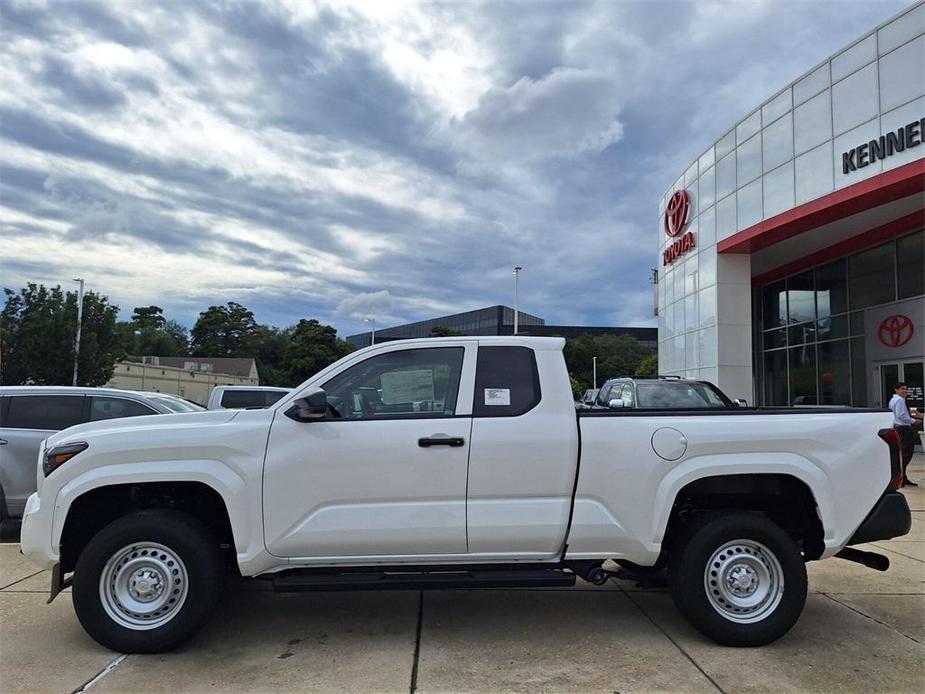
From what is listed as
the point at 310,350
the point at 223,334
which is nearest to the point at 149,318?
the point at 223,334

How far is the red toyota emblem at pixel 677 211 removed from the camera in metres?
23.8

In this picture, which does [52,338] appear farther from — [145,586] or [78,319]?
[145,586]

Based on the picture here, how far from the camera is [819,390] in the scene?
22062 mm

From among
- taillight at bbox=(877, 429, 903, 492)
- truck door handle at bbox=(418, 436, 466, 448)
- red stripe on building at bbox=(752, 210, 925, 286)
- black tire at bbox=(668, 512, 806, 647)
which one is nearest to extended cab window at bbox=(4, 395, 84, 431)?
truck door handle at bbox=(418, 436, 466, 448)

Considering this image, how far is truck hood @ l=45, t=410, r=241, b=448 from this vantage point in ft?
14.1

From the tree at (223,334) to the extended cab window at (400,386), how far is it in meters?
112

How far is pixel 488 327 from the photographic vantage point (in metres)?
79.4

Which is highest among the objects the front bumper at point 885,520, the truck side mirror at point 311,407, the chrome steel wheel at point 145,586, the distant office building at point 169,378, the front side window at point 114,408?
the distant office building at point 169,378

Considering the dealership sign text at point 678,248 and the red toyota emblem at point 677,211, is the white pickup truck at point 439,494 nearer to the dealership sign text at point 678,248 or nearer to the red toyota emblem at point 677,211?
the dealership sign text at point 678,248

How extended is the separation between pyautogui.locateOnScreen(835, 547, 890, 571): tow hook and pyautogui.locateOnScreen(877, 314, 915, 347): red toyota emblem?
15962 millimetres

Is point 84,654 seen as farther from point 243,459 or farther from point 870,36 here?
point 870,36

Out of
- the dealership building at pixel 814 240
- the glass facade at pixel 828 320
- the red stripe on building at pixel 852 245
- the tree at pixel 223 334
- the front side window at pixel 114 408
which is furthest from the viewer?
the tree at pixel 223 334

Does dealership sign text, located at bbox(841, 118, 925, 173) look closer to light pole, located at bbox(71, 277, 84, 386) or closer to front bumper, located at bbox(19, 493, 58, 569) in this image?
front bumper, located at bbox(19, 493, 58, 569)

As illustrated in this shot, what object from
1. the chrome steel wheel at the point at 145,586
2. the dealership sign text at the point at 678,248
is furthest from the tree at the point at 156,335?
the chrome steel wheel at the point at 145,586
